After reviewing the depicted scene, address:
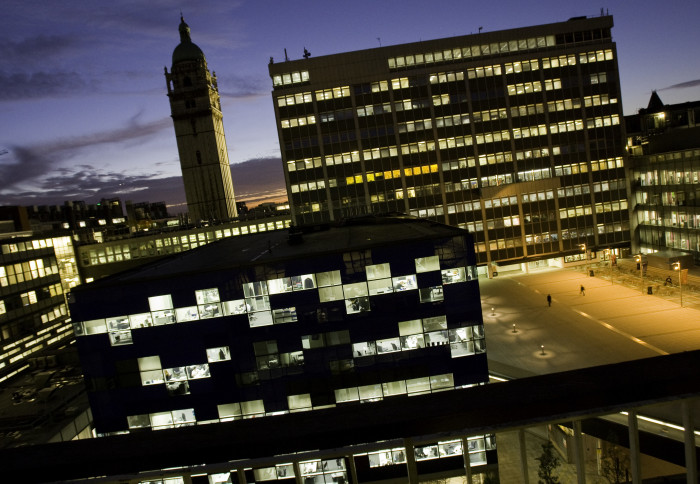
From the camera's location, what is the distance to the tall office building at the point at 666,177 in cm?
5862

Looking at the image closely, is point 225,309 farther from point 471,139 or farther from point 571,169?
point 571,169

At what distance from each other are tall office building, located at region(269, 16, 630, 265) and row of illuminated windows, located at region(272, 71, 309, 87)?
163mm

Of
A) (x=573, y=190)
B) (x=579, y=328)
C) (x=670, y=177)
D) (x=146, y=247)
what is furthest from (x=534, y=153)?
(x=146, y=247)

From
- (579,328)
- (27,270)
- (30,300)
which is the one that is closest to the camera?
(579,328)

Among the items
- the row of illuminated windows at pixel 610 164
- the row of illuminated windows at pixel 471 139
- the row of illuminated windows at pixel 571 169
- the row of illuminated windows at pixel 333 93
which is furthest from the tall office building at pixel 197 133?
the row of illuminated windows at pixel 610 164

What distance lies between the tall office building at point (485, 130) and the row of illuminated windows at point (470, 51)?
0.53 ft

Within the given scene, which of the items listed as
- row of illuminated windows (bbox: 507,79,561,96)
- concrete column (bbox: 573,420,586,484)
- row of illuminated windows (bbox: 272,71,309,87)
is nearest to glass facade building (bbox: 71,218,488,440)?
concrete column (bbox: 573,420,586,484)

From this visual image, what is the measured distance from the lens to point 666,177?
63656 mm

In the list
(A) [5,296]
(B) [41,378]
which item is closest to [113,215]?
(A) [5,296]

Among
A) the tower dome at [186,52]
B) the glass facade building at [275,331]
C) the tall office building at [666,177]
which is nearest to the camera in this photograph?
the glass facade building at [275,331]

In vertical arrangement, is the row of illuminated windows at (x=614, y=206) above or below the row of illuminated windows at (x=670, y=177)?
below

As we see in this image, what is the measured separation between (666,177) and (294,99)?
56.5m

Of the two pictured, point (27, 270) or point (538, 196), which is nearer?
point (27, 270)

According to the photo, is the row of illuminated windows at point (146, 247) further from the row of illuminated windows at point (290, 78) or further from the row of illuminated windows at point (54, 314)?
the row of illuminated windows at point (290, 78)
